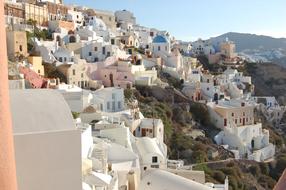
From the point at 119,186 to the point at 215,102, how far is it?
2906 cm

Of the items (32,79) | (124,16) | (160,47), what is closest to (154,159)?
(32,79)

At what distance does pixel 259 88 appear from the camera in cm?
6850

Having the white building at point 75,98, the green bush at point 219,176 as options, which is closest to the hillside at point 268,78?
the green bush at point 219,176

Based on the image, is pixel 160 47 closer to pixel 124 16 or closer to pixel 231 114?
pixel 231 114

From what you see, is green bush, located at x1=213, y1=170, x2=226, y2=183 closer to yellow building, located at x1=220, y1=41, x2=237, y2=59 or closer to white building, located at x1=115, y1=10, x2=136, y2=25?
yellow building, located at x1=220, y1=41, x2=237, y2=59

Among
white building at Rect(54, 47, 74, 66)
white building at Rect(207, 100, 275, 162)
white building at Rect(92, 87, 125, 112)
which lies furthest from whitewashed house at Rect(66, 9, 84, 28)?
white building at Rect(92, 87, 125, 112)

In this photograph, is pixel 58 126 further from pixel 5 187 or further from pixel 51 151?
pixel 5 187

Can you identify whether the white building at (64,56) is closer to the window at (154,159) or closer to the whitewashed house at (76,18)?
the whitewashed house at (76,18)

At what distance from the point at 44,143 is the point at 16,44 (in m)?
31.1

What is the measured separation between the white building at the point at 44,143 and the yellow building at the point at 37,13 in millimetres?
42535

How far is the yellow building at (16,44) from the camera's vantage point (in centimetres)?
3628

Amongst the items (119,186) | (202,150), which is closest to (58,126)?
(119,186)

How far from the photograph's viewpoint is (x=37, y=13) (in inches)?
1972

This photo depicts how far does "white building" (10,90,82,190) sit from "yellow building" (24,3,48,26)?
4254 cm
